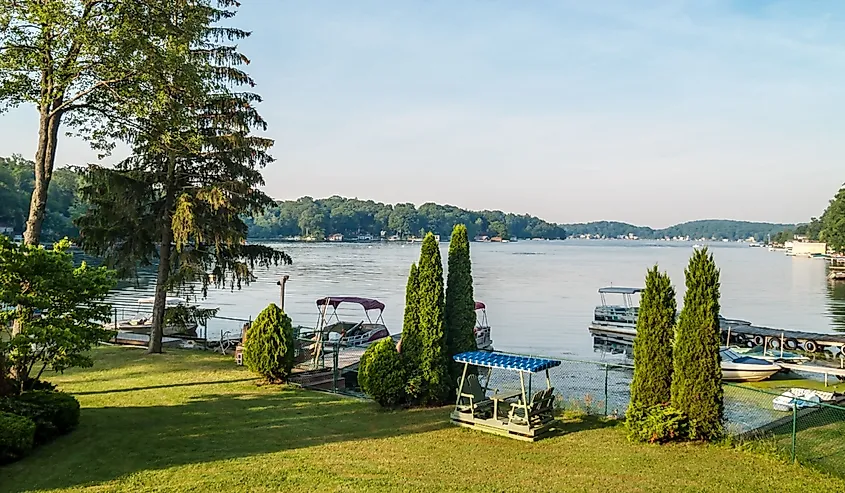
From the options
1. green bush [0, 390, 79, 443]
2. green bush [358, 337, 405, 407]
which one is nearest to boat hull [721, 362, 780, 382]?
green bush [358, 337, 405, 407]

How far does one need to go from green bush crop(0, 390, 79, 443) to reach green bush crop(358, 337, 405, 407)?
493 cm

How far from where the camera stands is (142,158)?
1897 cm

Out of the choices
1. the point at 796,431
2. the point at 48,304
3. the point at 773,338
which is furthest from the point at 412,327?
the point at 773,338

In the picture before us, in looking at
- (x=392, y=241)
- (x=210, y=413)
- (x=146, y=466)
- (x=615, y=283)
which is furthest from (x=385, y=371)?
(x=392, y=241)

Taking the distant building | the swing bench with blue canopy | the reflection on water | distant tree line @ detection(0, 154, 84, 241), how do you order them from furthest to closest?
the distant building < distant tree line @ detection(0, 154, 84, 241) < the reflection on water < the swing bench with blue canopy

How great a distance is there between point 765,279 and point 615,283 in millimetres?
22169

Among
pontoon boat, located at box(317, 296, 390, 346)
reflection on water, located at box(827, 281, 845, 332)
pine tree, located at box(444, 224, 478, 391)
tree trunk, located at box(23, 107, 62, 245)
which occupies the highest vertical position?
tree trunk, located at box(23, 107, 62, 245)

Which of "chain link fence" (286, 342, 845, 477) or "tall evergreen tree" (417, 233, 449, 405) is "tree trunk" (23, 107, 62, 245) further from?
"tall evergreen tree" (417, 233, 449, 405)

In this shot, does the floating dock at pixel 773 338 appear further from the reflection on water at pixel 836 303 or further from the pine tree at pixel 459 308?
the pine tree at pixel 459 308

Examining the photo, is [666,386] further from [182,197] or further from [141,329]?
[141,329]

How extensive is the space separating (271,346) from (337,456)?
219 inches

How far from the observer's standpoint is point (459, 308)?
43.4ft

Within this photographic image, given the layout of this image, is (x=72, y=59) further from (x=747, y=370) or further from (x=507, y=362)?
(x=747, y=370)

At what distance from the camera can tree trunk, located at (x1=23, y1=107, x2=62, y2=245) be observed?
12883mm
